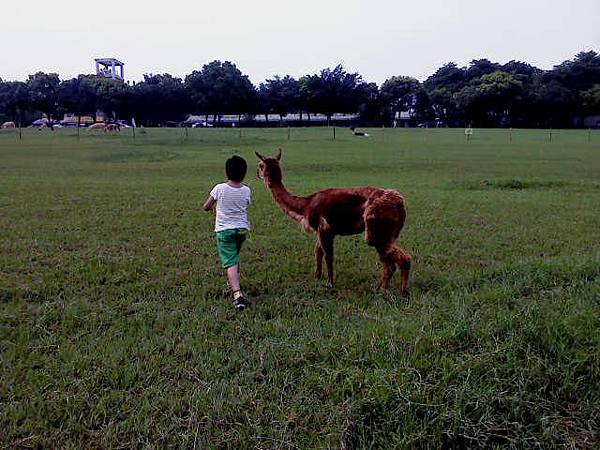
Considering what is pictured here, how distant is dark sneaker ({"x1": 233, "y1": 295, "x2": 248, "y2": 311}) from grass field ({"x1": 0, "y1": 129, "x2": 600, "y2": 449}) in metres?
0.10

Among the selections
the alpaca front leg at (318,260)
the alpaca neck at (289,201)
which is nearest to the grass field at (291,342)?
the alpaca front leg at (318,260)

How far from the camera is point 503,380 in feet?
11.8

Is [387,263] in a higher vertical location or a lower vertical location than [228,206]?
lower

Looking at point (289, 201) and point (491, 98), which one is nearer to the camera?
point (289, 201)

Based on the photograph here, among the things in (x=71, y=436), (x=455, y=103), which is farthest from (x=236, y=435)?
(x=455, y=103)

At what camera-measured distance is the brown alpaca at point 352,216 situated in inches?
231

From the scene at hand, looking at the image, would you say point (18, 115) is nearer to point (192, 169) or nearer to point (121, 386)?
point (192, 169)

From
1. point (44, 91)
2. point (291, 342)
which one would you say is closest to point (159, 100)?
point (44, 91)

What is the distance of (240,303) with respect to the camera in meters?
5.41

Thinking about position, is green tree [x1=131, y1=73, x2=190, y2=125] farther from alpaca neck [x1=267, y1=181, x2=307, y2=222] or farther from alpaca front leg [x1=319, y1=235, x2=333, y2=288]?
alpaca front leg [x1=319, y1=235, x2=333, y2=288]

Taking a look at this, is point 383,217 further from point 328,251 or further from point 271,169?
point 271,169

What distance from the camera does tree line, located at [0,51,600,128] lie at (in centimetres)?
7562

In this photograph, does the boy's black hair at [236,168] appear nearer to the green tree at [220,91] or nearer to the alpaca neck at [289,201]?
the alpaca neck at [289,201]

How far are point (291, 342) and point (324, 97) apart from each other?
8099 cm
